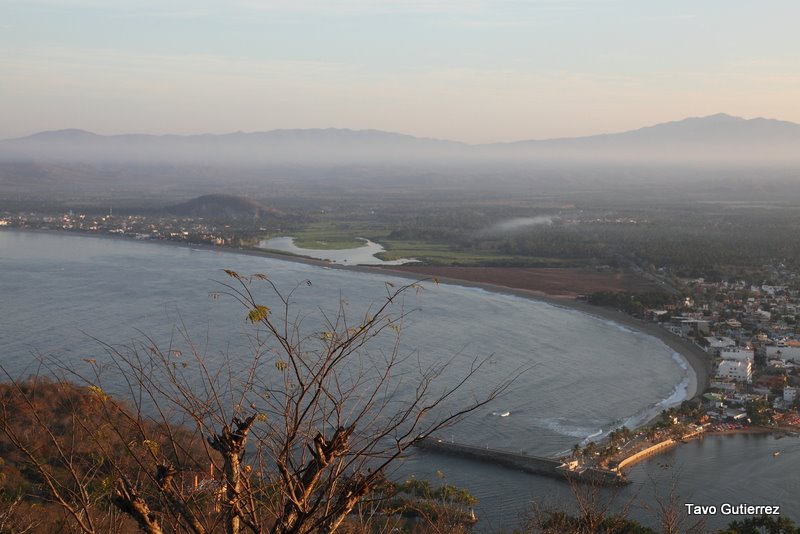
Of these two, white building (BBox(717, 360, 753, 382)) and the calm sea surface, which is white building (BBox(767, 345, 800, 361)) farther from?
the calm sea surface

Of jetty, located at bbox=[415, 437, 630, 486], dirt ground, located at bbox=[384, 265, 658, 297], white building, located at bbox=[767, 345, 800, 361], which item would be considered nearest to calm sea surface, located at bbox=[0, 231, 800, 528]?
jetty, located at bbox=[415, 437, 630, 486]

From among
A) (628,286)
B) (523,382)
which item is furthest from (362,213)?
(523,382)

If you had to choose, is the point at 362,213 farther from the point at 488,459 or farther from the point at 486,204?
the point at 488,459

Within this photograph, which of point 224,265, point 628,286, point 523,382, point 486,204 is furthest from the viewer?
point 486,204

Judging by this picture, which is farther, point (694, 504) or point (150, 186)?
point (150, 186)

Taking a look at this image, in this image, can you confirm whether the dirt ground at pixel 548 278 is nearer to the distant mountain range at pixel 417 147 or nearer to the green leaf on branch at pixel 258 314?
the green leaf on branch at pixel 258 314

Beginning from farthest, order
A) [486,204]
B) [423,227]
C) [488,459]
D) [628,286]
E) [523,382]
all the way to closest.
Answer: [486,204], [423,227], [628,286], [523,382], [488,459]
